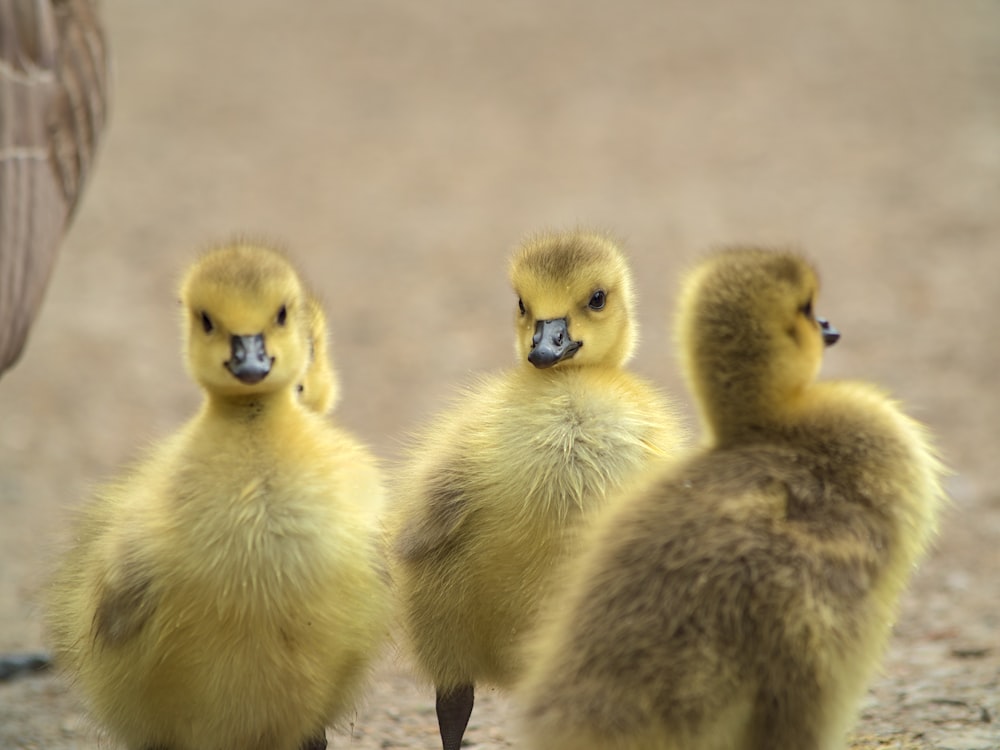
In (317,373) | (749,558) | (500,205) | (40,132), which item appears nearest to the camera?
(749,558)

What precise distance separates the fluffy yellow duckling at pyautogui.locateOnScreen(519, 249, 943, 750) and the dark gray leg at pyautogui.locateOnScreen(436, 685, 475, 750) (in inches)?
23.0

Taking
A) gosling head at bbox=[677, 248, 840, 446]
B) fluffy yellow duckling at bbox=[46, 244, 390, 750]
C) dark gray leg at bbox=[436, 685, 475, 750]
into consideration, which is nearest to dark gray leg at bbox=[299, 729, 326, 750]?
fluffy yellow duckling at bbox=[46, 244, 390, 750]

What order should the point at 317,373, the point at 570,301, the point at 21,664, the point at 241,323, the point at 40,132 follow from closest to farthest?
the point at 241,323
the point at 570,301
the point at 317,373
the point at 40,132
the point at 21,664

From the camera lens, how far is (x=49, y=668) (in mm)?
3750

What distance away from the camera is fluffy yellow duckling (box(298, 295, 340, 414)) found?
311 cm

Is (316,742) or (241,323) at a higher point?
(241,323)

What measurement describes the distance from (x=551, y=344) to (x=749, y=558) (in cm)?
74

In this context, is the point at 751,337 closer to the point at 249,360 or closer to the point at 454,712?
the point at 249,360

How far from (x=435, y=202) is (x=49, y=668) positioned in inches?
195

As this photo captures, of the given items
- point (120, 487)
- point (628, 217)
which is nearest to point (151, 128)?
point (628, 217)

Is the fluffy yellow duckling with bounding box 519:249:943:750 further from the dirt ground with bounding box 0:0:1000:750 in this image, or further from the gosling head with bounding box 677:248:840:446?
the dirt ground with bounding box 0:0:1000:750

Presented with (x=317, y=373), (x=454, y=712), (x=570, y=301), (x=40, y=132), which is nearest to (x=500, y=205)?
(x=40, y=132)

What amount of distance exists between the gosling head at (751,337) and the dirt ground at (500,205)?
910mm

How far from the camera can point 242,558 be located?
2.34m
